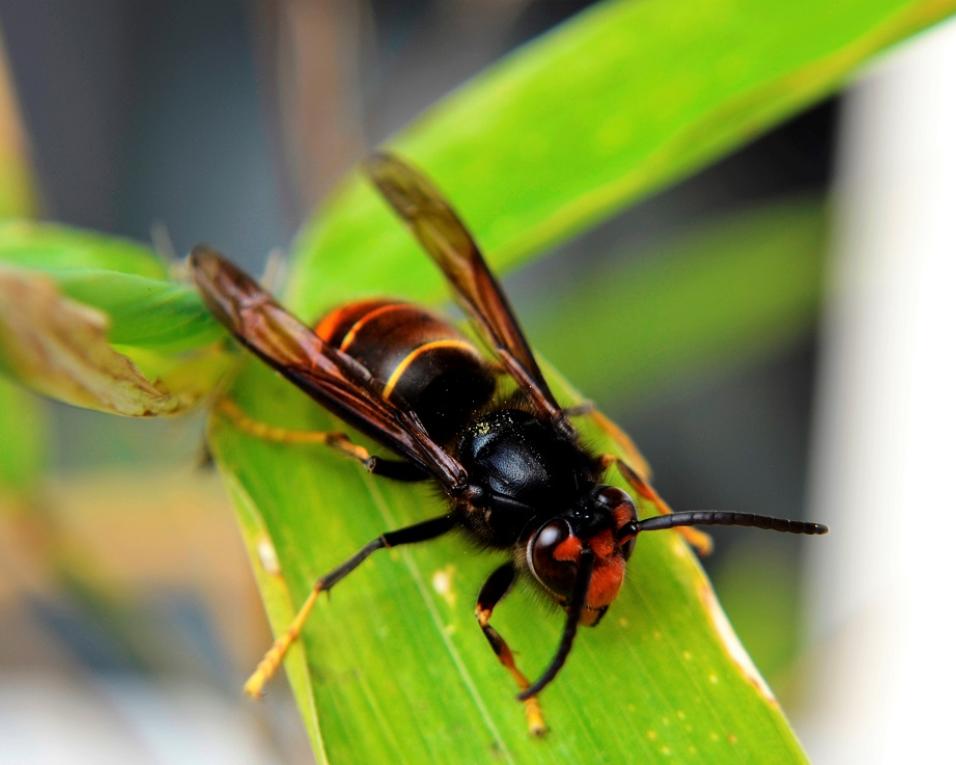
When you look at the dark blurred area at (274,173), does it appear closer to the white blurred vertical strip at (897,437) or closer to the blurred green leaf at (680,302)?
the white blurred vertical strip at (897,437)

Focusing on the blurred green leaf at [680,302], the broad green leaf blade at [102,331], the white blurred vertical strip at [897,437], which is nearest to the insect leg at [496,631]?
the broad green leaf blade at [102,331]

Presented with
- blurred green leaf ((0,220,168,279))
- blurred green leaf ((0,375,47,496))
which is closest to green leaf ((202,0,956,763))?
blurred green leaf ((0,220,168,279))

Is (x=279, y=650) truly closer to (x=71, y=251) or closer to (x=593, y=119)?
(x=71, y=251)

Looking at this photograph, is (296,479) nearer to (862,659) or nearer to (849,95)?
(862,659)

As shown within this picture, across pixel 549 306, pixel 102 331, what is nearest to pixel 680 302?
pixel 549 306

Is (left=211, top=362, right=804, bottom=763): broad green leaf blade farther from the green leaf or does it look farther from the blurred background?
the blurred background

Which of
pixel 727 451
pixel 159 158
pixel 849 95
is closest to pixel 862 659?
pixel 727 451

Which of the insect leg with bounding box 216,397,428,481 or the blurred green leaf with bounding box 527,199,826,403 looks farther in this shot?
the blurred green leaf with bounding box 527,199,826,403
